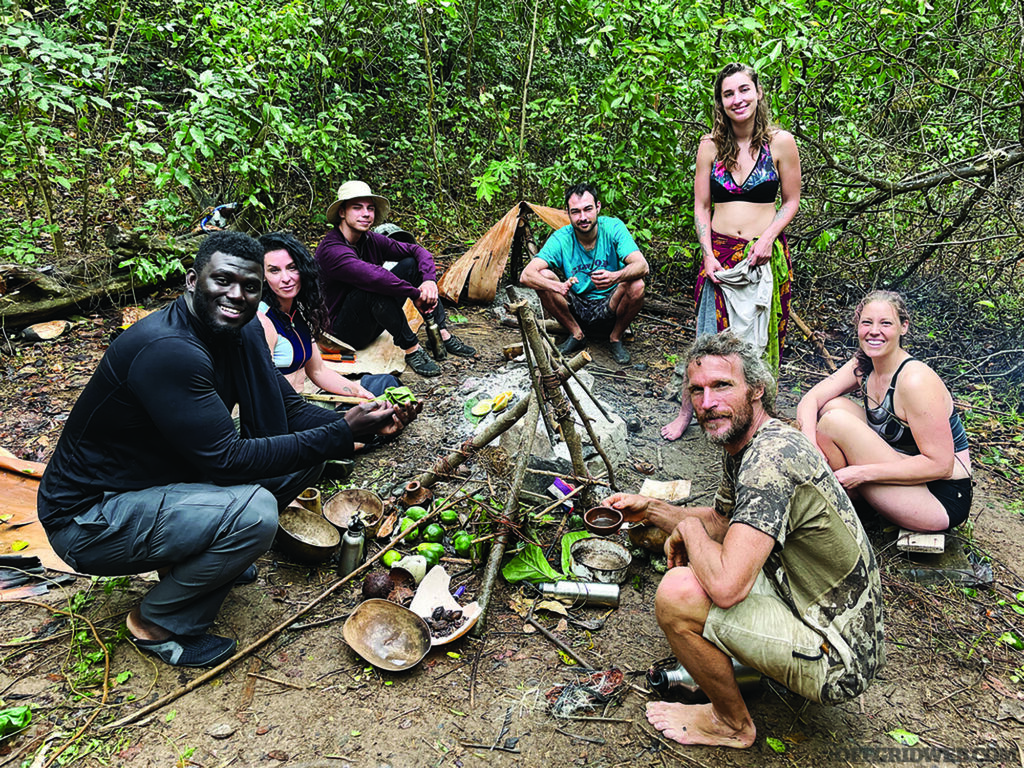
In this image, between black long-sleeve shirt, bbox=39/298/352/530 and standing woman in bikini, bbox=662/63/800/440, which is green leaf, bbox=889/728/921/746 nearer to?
standing woman in bikini, bbox=662/63/800/440

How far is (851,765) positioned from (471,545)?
1.89 meters

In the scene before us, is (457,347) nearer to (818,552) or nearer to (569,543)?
(569,543)

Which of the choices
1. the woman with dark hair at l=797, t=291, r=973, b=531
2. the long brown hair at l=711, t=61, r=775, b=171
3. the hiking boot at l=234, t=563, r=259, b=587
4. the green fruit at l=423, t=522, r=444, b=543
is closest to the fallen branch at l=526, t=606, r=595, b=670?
the green fruit at l=423, t=522, r=444, b=543

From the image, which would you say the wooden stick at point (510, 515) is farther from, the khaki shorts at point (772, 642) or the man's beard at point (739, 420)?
the khaki shorts at point (772, 642)

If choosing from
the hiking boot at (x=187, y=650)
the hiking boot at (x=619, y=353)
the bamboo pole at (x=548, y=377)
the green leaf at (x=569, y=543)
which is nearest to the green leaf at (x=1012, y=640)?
the green leaf at (x=569, y=543)

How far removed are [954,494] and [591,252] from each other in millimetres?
3276

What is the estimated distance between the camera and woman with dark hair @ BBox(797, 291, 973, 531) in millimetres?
3244

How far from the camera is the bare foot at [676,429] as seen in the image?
4.70 meters

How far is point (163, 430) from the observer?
254 centimetres

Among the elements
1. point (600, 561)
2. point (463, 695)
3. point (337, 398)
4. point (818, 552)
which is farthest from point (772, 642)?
point (337, 398)

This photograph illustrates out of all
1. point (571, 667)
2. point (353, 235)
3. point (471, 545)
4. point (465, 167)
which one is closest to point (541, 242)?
point (465, 167)

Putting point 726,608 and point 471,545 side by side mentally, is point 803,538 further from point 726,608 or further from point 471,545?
point 471,545

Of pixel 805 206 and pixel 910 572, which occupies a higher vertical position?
pixel 805 206

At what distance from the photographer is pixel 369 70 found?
847cm
